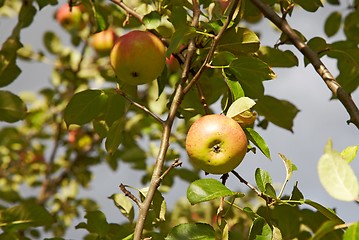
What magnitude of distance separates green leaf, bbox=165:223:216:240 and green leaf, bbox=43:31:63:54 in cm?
236

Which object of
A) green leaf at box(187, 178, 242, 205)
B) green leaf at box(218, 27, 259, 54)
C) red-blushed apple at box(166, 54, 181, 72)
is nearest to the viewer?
green leaf at box(187, 178, 242, 205)

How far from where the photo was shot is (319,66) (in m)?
1.33

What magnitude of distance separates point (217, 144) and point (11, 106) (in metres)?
0.75

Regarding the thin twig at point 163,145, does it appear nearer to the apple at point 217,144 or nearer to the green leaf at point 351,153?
the apple at point 217,144

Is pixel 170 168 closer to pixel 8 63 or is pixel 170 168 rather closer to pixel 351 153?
pixel 351 153

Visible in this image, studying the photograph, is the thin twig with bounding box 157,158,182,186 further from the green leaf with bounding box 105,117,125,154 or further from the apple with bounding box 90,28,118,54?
the apple with bounding box 90,28,118,54

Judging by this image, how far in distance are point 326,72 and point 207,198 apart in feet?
1.47

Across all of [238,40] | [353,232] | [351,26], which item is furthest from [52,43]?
[353,232]

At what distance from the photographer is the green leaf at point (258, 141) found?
3.94 ft

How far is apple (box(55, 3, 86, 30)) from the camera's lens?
3107 mm

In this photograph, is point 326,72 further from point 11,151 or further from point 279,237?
point 11,151

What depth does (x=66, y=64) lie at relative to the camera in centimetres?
322

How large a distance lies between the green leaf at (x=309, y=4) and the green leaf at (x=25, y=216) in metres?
0.88

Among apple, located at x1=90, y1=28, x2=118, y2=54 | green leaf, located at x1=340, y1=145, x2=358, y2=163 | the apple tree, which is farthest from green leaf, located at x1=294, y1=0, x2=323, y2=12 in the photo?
apple, located at x1=90, y1=28, x2=118, y2=54
